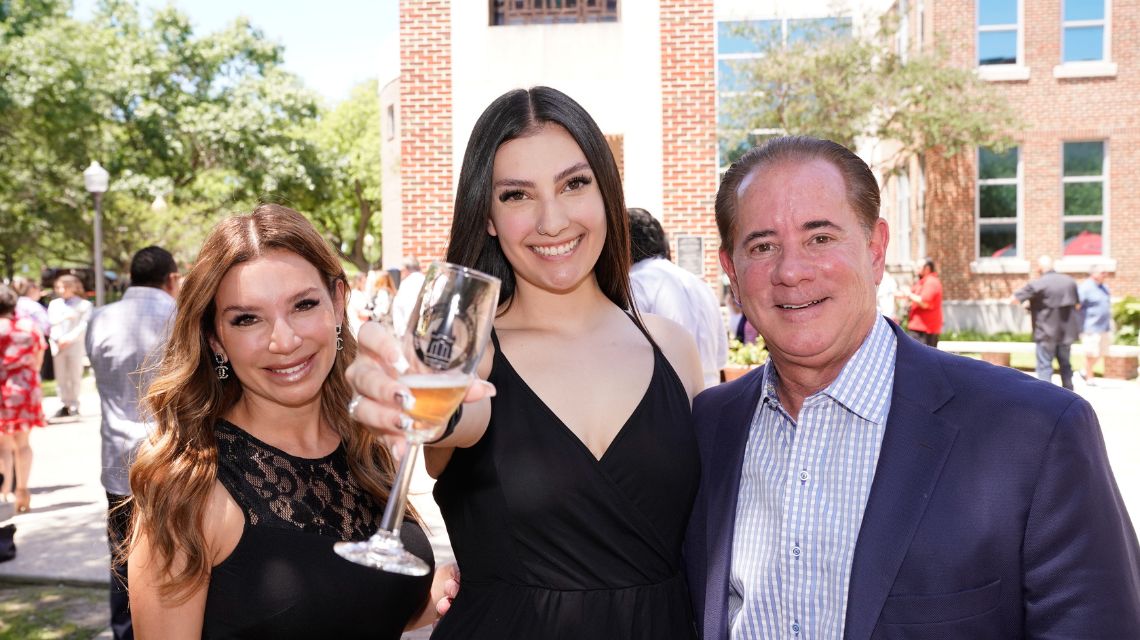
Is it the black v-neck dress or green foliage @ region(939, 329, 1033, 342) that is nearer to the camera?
the black v-neck dress

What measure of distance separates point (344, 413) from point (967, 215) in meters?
21.5

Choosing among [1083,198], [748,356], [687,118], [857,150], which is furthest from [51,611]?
[1083,198]

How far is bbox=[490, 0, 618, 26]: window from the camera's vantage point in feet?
46.9

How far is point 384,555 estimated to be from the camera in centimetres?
150

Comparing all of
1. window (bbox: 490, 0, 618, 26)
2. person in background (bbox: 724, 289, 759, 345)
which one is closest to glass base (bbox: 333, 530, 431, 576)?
person in background (bbox: 724, 289, 759, 345)

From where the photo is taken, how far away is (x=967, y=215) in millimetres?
21766

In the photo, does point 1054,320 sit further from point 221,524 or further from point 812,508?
point 221,524

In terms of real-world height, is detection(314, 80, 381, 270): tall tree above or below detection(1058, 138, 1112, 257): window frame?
above

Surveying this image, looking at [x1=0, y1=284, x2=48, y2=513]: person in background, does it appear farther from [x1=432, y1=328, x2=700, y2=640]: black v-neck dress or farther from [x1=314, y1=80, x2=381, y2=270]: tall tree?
[x1=314, y1=80, x2=381, y2=270]: tall tree

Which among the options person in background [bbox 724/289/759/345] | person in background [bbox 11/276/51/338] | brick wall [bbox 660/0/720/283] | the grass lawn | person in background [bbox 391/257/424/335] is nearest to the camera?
person in background [bbox 391/257/424/335]

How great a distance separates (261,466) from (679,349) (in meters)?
1.19

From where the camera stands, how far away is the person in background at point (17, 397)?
8.54 meters

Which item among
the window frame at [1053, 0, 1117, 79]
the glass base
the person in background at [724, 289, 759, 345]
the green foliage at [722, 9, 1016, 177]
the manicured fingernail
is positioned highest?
the window frame at [1053, 0, 1117, 79]

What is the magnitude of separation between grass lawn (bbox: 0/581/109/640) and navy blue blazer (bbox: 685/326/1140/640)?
4.93 metres
